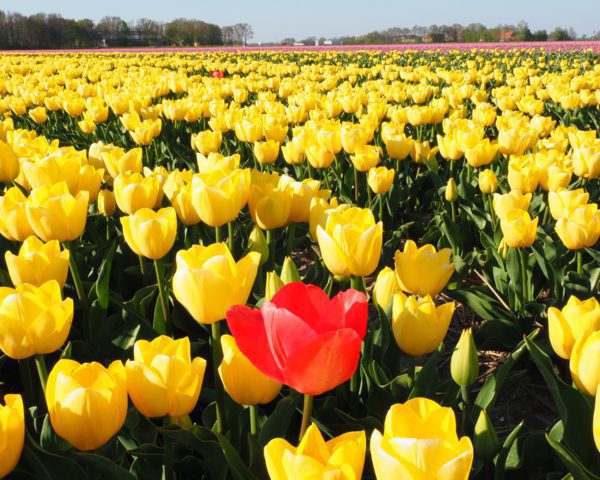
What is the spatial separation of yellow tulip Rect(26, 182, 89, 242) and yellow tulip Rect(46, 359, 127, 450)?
2.85ft

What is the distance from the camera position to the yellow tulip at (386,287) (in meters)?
1.61

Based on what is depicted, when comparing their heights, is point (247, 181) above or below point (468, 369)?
above

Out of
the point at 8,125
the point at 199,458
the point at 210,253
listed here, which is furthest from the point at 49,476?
the point at 8,125

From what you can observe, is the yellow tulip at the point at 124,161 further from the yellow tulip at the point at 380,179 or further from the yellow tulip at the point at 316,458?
the yellow tulip at the point at 316,458

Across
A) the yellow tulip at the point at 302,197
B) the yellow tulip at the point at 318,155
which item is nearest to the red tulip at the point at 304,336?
the yellow tulip at the point at 302,197

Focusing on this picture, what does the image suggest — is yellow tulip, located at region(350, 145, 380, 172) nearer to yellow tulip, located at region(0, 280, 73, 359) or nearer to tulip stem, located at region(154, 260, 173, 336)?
tulip stem, located at region(154, 260, 173, 336)

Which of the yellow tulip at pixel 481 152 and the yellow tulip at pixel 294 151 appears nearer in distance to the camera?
the yellow tulip at pixel 481 152

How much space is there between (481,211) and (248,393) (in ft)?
7.54

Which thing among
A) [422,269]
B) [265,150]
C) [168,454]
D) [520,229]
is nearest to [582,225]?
[520,229]

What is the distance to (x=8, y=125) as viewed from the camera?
4062 mm

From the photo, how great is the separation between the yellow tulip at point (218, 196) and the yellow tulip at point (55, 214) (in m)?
0.35

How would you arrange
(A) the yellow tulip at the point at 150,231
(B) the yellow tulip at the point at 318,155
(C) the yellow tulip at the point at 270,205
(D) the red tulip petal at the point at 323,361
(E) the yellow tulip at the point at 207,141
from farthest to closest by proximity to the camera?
(E) the yellow tulip at the point at 207,141
(B) the yellow tulip at the point at 318,155
(C) the yellow tulip at the point at 270,205
(A) the yellow tulip at the point at 150,231
(D) the red tulip petal at the point at 323,361

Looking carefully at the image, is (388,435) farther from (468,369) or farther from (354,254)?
(354,254)

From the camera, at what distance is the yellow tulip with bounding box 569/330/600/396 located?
1067 millimetres
